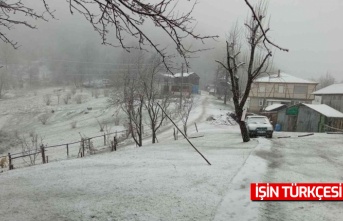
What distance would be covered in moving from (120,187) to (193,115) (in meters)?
34.5

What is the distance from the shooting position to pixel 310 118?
2850cm

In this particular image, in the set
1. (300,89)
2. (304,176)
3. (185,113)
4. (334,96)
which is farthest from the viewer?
(300,89)

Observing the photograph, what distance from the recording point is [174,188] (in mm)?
6141

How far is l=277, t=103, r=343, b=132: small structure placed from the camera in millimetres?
27938

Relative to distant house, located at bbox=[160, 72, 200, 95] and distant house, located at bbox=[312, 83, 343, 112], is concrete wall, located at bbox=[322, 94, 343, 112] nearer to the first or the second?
distant house, located at bbox=[312, 83, 343, 112]

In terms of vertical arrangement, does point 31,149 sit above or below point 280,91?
below

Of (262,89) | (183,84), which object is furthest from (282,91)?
(183,84)

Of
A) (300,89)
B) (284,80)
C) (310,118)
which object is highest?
(284,80)

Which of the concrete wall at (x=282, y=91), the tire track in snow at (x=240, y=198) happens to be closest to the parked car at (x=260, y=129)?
the tire track in snow at (x=240, y=198)

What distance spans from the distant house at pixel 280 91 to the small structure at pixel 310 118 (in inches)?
536

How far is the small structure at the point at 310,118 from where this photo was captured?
91.7 feet

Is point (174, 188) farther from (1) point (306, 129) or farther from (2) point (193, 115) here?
(2) point (193, 115)

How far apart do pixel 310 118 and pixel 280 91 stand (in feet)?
56.2

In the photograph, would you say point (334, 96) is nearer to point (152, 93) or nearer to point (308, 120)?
point (308, 120)
